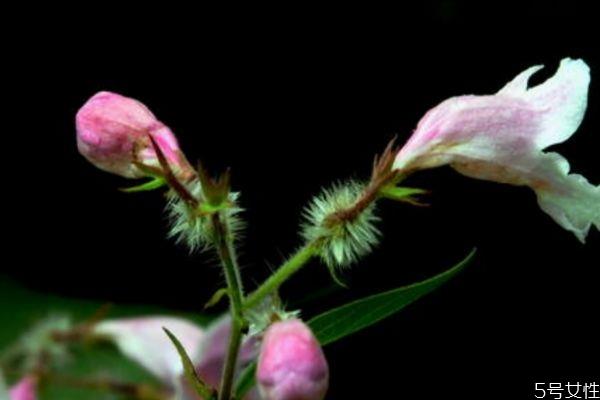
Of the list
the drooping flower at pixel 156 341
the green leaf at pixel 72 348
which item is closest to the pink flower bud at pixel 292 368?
the drooping flower at pixel 156 341

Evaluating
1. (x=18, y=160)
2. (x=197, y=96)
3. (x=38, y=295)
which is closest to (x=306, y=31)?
(x=197, y=96)

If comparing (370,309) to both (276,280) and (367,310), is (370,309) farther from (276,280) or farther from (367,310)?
(276,280)

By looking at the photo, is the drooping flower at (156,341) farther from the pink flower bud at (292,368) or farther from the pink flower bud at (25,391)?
the pink flower bud at (292,368)

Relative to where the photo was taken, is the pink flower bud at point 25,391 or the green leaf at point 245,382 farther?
the pink flower bud at point 25,391

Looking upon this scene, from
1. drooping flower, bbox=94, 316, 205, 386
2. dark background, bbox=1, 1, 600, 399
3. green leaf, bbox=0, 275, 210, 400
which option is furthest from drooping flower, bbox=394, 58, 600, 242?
dark background, bbox=1, 1, 600, 399

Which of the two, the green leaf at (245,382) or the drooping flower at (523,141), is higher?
the drooping flower at (523,141)

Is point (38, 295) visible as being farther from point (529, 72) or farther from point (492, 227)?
point (529, 72)
